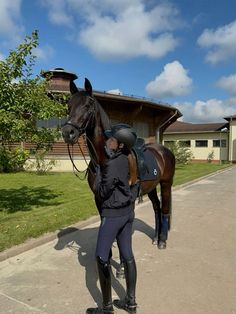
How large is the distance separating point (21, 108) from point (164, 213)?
3819 mm

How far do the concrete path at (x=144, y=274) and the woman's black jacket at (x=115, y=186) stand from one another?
48.4 inches

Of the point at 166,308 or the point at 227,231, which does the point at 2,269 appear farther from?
the point at 227,231

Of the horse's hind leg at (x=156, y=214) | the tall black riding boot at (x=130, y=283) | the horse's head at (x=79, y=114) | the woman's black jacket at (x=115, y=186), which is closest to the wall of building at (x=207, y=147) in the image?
the horse's hind leg at (x=156, y=214)

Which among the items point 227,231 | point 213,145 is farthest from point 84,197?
point 213,145

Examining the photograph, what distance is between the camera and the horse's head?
383 cm

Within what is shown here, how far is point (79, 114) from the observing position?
396 cm

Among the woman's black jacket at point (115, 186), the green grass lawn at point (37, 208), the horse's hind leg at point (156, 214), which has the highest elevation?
the woman's black jacket at point (115, 186)

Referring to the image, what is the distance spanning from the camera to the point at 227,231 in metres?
7.53

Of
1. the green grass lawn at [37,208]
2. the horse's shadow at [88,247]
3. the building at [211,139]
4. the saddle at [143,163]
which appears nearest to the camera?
the horse's shadow at [88,247]

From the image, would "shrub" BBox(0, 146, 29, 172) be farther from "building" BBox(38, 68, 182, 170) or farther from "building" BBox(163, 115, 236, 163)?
"building" BBox(163, 115, 236, 163)

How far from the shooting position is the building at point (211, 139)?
4464 centimetres

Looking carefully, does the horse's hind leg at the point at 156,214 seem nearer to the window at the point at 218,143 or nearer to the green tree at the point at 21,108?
the green tree at the point at 21,108

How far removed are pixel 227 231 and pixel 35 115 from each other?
501 centimetres

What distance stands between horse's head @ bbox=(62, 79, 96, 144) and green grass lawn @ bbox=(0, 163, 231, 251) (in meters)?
3.00
